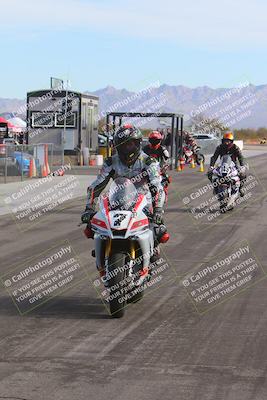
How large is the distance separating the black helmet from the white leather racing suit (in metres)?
0.08

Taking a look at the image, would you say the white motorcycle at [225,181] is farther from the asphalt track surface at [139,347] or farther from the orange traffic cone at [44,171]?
the orange traffic cone at [44,171]

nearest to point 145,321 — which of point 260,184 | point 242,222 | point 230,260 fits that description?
point 230,260

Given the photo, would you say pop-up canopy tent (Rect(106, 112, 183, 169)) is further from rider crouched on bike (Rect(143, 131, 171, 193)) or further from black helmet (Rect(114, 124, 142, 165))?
black helmet (Rect(114, 124, 142, 165))

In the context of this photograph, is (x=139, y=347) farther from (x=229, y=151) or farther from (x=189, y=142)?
(x=189, y=142)

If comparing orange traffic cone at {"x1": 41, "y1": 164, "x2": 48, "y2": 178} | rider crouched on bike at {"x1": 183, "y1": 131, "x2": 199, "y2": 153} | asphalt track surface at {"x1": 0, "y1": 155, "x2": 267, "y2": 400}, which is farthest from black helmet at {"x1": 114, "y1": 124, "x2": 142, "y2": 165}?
rider crouched on bike at {"x1": 183, "y1": 131, "x2": 199, "y2": 153}

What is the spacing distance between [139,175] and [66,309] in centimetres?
166

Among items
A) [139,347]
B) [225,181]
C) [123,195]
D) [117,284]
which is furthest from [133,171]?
[225,181]

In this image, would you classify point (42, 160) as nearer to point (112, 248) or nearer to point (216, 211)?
point (216, 211)

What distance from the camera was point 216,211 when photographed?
19.8 meters

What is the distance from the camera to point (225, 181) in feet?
64.0

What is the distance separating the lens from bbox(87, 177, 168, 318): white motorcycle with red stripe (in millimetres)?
8289

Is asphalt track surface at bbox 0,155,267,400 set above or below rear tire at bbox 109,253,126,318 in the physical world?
below

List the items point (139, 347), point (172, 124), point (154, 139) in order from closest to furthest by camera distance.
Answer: point (139, 347) → point (154, 139) → point (172, 124)

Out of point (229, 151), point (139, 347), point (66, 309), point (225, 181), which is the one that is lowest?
point (66, 309)
